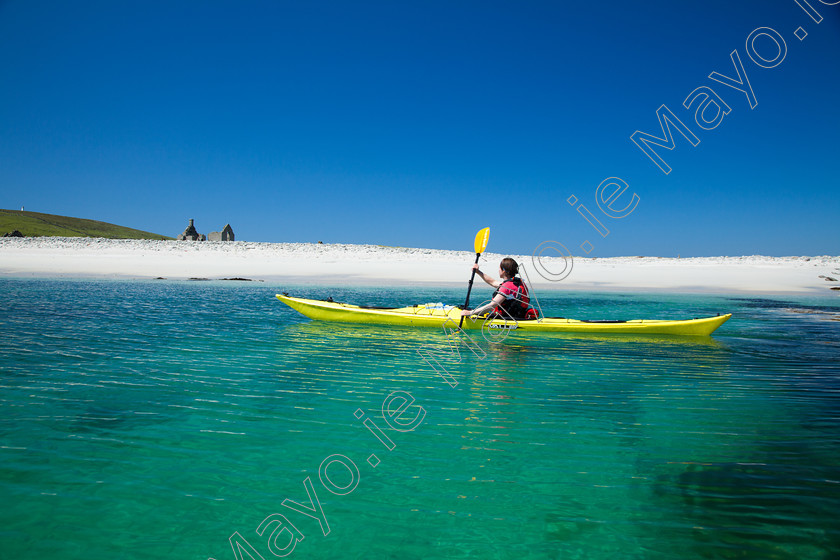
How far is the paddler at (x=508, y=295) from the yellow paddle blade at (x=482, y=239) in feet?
2.82

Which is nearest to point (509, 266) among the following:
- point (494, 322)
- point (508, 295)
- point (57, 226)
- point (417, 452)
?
point (508, 295)

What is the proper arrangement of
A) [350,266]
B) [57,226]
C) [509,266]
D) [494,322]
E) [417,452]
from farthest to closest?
[57,226] → [350,266] → [494,322] → [509,266] → [417,452]

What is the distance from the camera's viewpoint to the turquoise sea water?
264 cm

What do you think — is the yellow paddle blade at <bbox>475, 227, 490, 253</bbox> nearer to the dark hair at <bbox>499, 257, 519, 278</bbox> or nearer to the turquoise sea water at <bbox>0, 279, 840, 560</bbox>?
the dark hair at <bbox>499, 257, 519, 278</bbox>

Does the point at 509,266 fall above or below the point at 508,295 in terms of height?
above

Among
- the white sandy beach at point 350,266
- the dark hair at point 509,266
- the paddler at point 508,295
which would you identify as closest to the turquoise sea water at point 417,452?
the paddler at point 508,295

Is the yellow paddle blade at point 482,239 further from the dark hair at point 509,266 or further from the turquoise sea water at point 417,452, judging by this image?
the turquoise sea water at point 417,452

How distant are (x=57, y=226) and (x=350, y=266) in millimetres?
75436

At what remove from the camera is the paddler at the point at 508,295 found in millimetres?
8234

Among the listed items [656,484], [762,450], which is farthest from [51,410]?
[762,450]

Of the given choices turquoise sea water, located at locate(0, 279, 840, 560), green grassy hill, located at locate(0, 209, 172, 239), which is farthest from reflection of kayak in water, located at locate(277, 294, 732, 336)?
green grassy hill, located at locate(0, 209, 172, 239)

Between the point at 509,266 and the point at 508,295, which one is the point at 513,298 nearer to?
the point at 508,295

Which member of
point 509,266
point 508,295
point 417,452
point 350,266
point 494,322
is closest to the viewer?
point 417,452

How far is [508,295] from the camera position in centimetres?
861
